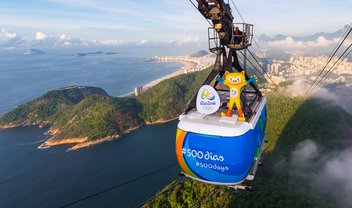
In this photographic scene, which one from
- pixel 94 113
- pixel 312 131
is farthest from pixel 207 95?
pixel 94 113

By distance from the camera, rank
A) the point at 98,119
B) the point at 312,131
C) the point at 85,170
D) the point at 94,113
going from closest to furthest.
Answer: the point at 312,131, the point at 85,170, the point at 98,119, the point at 94,113

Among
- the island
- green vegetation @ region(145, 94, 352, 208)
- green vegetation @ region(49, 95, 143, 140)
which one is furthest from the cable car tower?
green vegetation @ region(49, 95, 143, 140)

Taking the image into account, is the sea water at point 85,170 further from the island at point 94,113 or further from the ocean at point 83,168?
the island at point 94,113

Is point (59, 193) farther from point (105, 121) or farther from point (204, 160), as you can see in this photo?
point (204, 160)

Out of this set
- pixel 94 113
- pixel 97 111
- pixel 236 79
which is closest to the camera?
pixel 236 79

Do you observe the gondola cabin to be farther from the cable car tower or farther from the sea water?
the sea water

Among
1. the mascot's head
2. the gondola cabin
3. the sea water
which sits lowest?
the sea water

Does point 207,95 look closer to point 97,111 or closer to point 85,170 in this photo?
point 85,170
